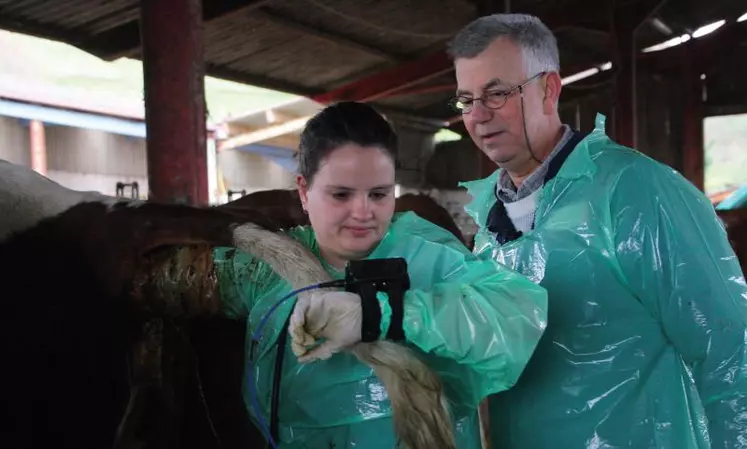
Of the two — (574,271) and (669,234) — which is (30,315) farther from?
(669,234)

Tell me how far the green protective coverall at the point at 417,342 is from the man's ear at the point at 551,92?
1.57 feet

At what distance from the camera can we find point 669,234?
141 centimetres

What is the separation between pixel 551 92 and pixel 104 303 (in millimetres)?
1083

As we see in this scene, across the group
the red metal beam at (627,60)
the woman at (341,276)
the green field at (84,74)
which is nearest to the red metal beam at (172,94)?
the woman at (341,276)

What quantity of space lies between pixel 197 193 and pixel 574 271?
2395 millimetres

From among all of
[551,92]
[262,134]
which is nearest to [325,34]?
[551,92]

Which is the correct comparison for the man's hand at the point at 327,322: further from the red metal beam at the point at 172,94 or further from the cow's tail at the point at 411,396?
the red metal beam at the point at 172,94

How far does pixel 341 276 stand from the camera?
1.34 m

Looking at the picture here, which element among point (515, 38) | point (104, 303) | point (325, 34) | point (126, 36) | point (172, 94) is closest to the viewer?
point (104, 303)

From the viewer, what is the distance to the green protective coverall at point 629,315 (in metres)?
1.39

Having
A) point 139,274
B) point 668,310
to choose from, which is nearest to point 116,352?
point 139,274

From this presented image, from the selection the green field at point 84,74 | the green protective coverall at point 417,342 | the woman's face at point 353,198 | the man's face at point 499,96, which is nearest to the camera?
the green protective coverall at point 417,342

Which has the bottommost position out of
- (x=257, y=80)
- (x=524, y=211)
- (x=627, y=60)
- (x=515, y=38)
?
(x=524, y=211)

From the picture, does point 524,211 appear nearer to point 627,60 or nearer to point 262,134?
point 627,60
